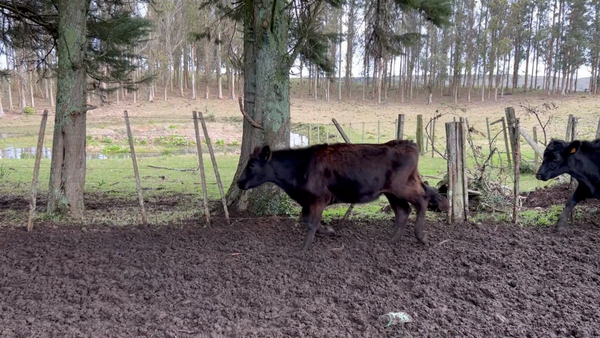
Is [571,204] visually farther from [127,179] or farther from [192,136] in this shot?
[192,136]

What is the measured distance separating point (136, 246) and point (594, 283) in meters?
5.53

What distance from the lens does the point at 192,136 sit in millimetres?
31891

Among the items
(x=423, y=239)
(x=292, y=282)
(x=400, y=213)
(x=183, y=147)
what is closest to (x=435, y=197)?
(x=400, y=213)

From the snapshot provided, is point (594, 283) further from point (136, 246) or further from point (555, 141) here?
point (136, 246)

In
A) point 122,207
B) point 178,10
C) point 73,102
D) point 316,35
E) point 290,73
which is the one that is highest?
point 178,10

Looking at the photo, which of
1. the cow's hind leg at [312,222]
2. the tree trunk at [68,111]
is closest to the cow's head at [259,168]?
the cow's hind leg at [312,222]

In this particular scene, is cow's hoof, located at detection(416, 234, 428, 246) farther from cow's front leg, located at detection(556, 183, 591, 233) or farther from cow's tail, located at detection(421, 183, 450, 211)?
cow's front leg, located at detection(556, 183, 591, 233)

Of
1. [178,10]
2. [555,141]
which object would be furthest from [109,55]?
[178,10]

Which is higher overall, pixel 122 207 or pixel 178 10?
pixel 178 10

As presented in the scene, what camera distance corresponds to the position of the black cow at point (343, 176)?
5.96 metres

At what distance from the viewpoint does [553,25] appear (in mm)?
58375

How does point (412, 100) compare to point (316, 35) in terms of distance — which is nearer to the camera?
point (316, 35)

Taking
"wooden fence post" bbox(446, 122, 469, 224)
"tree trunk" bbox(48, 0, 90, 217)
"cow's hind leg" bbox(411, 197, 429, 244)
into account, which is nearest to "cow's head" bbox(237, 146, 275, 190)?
"cow's hind leg" bbox(411, 197, 429, 244)

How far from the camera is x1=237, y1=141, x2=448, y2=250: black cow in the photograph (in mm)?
5957
